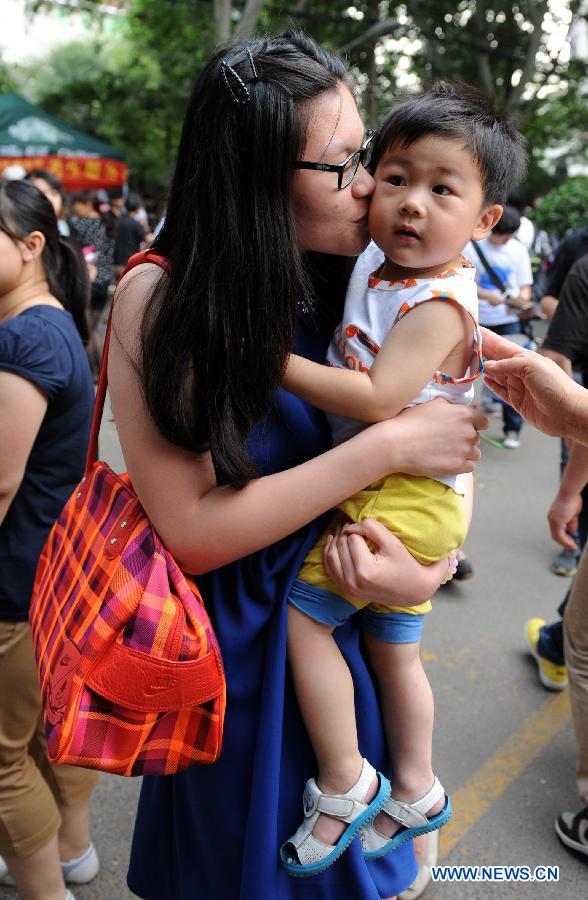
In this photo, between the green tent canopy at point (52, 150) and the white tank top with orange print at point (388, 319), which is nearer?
the white tank top with orange print at point (388, 319)

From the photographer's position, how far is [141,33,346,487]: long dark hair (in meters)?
1.21

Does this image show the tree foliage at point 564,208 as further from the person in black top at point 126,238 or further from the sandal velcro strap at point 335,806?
the sandal velcro strap at point 335,806

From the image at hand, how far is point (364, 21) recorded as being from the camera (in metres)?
16.4

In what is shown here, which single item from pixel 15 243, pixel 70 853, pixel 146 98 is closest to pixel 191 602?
pixel 15 243

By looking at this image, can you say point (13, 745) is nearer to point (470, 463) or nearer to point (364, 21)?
point (470, 463)

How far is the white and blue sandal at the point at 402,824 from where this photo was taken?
59.9 inches

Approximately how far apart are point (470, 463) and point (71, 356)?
1129 mm

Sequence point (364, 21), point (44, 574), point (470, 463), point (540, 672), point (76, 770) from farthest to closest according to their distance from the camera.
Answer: point (364, 21), point (540, 672), point (76, 770), point (44, 574), point (470, 463)

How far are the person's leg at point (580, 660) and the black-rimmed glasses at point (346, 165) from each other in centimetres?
162

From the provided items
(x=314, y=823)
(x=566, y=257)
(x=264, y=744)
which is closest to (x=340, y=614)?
(x=264, y=744)

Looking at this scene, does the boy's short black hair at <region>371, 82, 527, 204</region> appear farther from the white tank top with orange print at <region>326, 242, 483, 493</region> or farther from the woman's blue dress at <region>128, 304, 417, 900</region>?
the woman's blue dress at <region>128, 304, 417, 900</region>

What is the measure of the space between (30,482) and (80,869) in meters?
1.24

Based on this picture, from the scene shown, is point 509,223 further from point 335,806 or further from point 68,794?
point 335,806

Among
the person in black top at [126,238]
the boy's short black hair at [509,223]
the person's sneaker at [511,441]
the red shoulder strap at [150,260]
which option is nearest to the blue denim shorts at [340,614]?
the red shoulder strap at [150,260]
